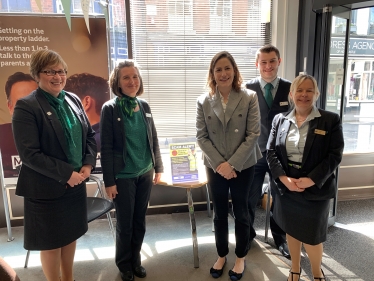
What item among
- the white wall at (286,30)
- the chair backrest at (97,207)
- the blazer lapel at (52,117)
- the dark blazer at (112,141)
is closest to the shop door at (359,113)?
the white wall at (286,30)

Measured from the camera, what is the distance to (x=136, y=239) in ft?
6.61

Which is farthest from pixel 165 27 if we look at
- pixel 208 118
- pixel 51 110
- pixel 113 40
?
pixel 51 110

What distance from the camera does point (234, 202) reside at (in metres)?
1.92

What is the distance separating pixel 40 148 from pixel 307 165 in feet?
4.68

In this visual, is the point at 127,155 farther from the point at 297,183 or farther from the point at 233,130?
the point at 297,183

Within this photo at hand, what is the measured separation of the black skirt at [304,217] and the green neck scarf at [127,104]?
3.30ft

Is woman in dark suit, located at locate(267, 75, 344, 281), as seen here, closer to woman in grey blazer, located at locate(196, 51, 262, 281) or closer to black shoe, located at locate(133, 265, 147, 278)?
woman in grey blazer, located at locate(196, 51, 262, 281)

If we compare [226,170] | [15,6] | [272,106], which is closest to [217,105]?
[226,170]

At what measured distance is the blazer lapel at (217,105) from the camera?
5.93 ft

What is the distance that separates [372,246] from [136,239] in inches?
73.0

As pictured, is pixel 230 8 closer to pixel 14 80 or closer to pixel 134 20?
pixel 134 20

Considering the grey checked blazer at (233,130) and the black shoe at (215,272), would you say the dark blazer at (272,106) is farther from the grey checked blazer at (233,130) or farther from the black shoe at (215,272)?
the black shoe at (215,272)

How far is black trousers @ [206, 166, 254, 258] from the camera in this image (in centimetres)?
188

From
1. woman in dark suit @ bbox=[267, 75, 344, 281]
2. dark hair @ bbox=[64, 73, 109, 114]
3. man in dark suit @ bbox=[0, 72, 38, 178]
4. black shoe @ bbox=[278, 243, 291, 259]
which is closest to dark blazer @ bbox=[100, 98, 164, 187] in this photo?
dark hair @ bbox=[64, 73, 109, 114]
